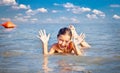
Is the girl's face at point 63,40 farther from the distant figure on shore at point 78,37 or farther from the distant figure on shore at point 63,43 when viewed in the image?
the distant figure on shore at point 78,37

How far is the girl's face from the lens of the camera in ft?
16.5

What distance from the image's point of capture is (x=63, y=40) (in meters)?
5.07

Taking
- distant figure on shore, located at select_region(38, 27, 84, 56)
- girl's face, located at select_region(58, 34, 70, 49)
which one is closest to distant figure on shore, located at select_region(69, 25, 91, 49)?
distant figure on shore, located at select_region(38, 27, 84, 56)

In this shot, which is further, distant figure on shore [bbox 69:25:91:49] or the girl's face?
distant figure on shore [bbox 69:25:91:49]

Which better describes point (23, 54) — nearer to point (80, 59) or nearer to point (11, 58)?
point (11, 58)

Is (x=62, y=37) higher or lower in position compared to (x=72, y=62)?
higher

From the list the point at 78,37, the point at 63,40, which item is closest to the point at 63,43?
the point at 63,40

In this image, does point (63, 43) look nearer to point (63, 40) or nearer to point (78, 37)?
point (63, 40)

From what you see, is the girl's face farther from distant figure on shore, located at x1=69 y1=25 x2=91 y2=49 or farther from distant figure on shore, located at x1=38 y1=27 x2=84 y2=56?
distant figure on shore, located at x1=69 y1=25 x2=91 y2=49

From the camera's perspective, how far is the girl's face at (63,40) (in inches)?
198

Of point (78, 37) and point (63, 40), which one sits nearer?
point (63, 40)

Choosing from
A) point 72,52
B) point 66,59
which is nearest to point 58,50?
point 72,52

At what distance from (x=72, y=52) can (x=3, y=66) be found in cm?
142

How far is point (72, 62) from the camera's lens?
4.43m
